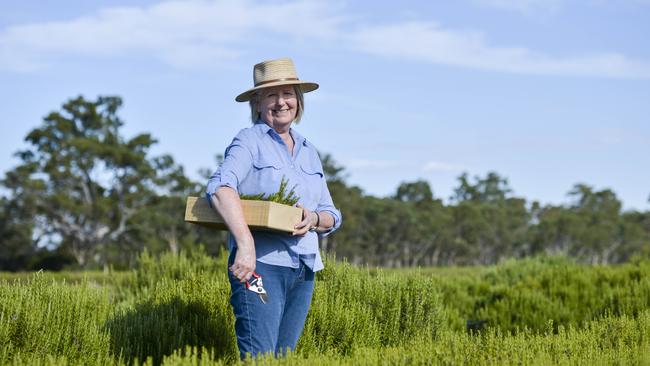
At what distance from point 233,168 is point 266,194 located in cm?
26

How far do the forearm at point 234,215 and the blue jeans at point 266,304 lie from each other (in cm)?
21

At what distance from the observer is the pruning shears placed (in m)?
4.32

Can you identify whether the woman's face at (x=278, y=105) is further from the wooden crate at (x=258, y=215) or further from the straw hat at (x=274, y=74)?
the wooden crate at (x=258, y=215)

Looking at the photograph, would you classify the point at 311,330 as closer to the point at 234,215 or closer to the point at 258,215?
the point at 258,215

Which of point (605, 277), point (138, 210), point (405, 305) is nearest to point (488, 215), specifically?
point (138, 210)

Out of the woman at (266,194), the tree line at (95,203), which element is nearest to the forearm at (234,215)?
the woman at (266,194)

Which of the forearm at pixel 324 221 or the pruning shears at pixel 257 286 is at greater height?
the forearm at pixel 324 221

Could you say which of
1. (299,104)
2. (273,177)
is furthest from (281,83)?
(273,177)

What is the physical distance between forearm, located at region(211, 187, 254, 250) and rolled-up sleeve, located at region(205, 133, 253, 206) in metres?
0.04

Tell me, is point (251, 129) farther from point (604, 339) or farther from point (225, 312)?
point (604, 339)

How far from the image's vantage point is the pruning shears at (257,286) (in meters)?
4.32

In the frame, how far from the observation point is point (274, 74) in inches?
185

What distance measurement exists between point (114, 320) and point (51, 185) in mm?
47612

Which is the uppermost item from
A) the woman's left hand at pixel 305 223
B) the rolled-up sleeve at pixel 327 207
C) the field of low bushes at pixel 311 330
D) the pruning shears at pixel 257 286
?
the rolled-up sleeve at pixel 327 207
